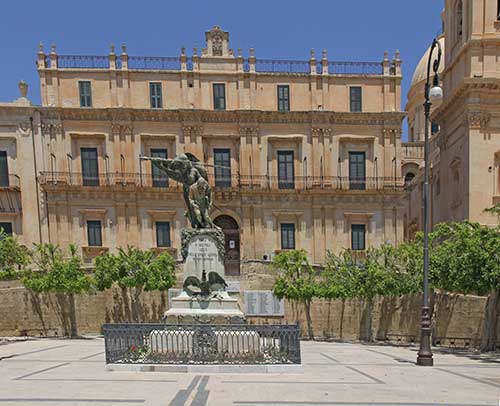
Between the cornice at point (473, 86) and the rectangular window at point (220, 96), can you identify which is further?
the rectangular window at point (220, 96)

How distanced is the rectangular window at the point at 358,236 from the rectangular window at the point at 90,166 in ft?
62.2

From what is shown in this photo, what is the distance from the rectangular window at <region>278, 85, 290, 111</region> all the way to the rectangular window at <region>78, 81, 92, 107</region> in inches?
539

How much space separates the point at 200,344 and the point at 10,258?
18.2 metres

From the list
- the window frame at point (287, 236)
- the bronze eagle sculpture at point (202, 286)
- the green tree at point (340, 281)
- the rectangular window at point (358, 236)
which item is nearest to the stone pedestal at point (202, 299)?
the bronze eagle sculpture at point (202, 286)

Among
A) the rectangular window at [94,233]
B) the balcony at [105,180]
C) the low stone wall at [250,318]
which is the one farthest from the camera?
the rectangular window at [94,233]

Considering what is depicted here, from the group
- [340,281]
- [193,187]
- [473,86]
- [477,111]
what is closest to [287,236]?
[340,281]

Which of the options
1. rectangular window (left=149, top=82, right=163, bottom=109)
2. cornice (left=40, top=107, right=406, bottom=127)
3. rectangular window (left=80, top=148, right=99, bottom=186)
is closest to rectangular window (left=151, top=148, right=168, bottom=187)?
cornice (left=40, top=107, right=406, bottom=127)

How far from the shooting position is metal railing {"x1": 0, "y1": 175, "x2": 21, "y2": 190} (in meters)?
26.0

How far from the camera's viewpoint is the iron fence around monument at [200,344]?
30.2 feet

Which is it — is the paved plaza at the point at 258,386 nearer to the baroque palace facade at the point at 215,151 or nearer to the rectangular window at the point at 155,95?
the baroque palace facade at the point at 215,151

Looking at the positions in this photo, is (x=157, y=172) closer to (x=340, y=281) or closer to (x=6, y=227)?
(x=6, y=227)

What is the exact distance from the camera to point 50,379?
8.73m

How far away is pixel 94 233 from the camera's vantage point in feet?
87.0

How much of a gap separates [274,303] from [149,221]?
1073 centimetres
